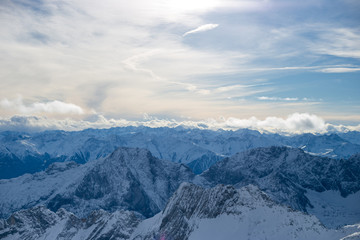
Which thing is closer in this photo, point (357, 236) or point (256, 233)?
point (357, 236)

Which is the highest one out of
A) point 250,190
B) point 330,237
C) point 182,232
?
A: point 250,190

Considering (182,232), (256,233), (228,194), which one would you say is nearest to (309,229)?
(256,233)

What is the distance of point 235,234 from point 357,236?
61.0 m

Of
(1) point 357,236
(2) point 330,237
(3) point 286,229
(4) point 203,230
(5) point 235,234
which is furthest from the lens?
(4) point 203,230

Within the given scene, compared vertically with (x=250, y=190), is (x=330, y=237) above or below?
below

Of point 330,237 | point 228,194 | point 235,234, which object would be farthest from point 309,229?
point 228,194

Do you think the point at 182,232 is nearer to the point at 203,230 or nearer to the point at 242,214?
the point at 203,230

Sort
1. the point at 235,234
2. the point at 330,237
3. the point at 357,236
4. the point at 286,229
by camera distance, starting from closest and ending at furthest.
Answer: the point at 357,236 < the point at 330,237 < the point at 286,229 < the point at 235,234

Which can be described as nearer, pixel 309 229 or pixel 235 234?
pixel 309 229

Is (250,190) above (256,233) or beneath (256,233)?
above

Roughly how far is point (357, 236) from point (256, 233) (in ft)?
163

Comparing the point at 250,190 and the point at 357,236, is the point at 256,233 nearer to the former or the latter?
the point at 250,190

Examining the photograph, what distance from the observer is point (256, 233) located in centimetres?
17012

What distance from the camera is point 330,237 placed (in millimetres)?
A: 153875
